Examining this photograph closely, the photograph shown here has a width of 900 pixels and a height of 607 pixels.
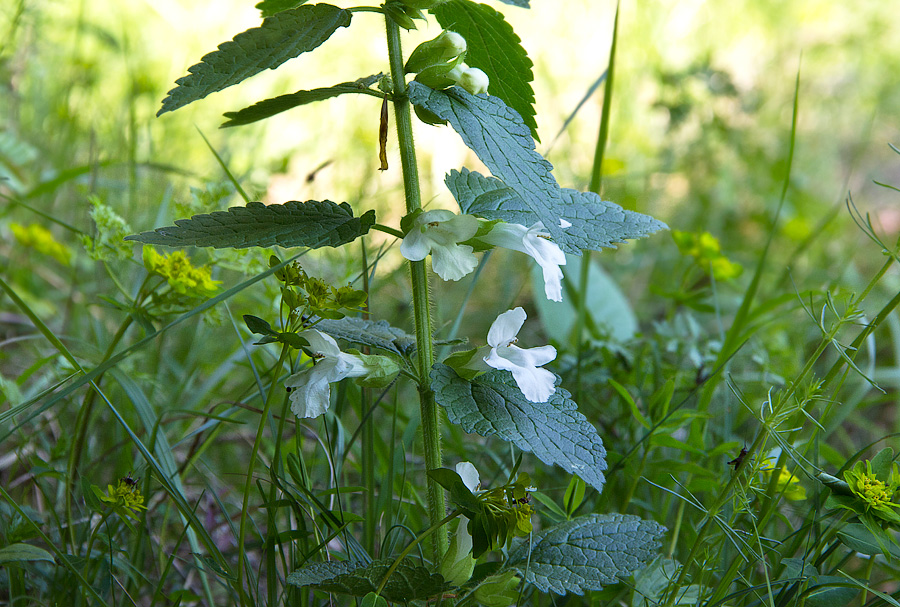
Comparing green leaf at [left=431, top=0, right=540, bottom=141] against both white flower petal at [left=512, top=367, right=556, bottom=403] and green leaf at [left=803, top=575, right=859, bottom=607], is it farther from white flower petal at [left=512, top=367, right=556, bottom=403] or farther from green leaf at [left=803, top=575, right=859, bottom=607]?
green leaf at [left=803, top=575, right=859, bottom=607]

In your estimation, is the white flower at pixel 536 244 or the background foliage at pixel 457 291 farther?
the background foliage at pixel 457 291

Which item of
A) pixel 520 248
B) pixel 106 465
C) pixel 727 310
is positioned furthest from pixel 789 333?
pixel 106 465

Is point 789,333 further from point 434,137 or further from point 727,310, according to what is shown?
point 434,137

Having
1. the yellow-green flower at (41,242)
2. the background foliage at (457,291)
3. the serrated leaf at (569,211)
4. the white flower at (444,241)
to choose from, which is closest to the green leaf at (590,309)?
the background foliage at (457,291)

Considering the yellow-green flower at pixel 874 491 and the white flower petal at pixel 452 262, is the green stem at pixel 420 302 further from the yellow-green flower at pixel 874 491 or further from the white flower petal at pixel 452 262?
the yellow-green flower at pixel 874 491

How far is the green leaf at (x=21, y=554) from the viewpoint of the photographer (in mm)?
710

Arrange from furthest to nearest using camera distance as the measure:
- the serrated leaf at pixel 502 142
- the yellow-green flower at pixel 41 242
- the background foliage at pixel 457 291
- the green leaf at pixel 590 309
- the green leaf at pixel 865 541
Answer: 1. the green leaf at pixel 590 309
2. the yellow-green flower at pixel 41 242
3. the background foliage at pixel 457 291
4. the green leaf at pixel 865 541
5. the serrated leaf at pixel 502 142

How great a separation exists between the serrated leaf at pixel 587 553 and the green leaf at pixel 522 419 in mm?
128

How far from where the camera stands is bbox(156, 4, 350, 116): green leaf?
586mm

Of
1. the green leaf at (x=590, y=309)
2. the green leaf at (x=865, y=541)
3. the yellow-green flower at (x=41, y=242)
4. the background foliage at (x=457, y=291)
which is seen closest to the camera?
the green leaf at (x=865, y=541)

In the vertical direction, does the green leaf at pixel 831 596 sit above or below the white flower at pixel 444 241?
below

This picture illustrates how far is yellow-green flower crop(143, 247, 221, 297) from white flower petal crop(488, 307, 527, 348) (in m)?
0.41

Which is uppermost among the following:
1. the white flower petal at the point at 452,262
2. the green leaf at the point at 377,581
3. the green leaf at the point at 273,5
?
the green leaf at the point at 273,5

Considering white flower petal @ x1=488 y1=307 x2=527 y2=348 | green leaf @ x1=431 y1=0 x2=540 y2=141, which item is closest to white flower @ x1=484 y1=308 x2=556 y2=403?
white flower petal @ x1=488 y1=307 x2=527 y2=348
